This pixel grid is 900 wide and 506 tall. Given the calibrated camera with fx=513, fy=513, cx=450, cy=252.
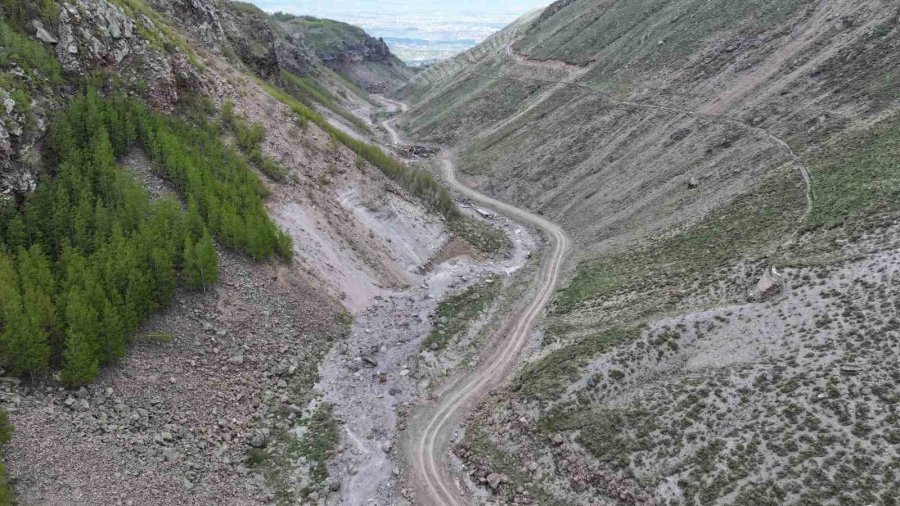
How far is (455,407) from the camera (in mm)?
26594

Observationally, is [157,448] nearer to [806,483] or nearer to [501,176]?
[806,483]

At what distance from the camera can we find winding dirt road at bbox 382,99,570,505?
72.6 ft

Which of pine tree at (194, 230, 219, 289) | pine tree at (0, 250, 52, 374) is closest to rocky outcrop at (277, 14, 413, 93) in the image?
pine tree at (194, 230, 219, 289)

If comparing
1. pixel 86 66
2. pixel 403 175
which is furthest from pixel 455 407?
pixel 86 66

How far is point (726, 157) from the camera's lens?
142 feet

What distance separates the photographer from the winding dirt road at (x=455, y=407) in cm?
2212

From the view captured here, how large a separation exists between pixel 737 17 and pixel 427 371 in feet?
190

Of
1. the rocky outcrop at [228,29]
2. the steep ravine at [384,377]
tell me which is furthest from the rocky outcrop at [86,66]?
the steep ravine at [384,377]

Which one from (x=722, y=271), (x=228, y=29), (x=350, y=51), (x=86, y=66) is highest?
(x=350, y=51)

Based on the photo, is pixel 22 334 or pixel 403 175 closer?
pixel 22 334

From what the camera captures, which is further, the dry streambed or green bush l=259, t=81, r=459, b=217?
green bush l=259, t=81, r=459, b=217

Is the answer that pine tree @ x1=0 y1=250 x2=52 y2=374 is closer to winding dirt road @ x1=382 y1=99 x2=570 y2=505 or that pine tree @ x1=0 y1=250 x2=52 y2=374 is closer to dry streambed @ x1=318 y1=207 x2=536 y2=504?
dry streambed @ x1=318 y1=207 x2=536 y2=504

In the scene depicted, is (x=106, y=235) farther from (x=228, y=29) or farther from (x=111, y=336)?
(x=228, y=29)

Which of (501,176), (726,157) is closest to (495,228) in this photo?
(501,176)
